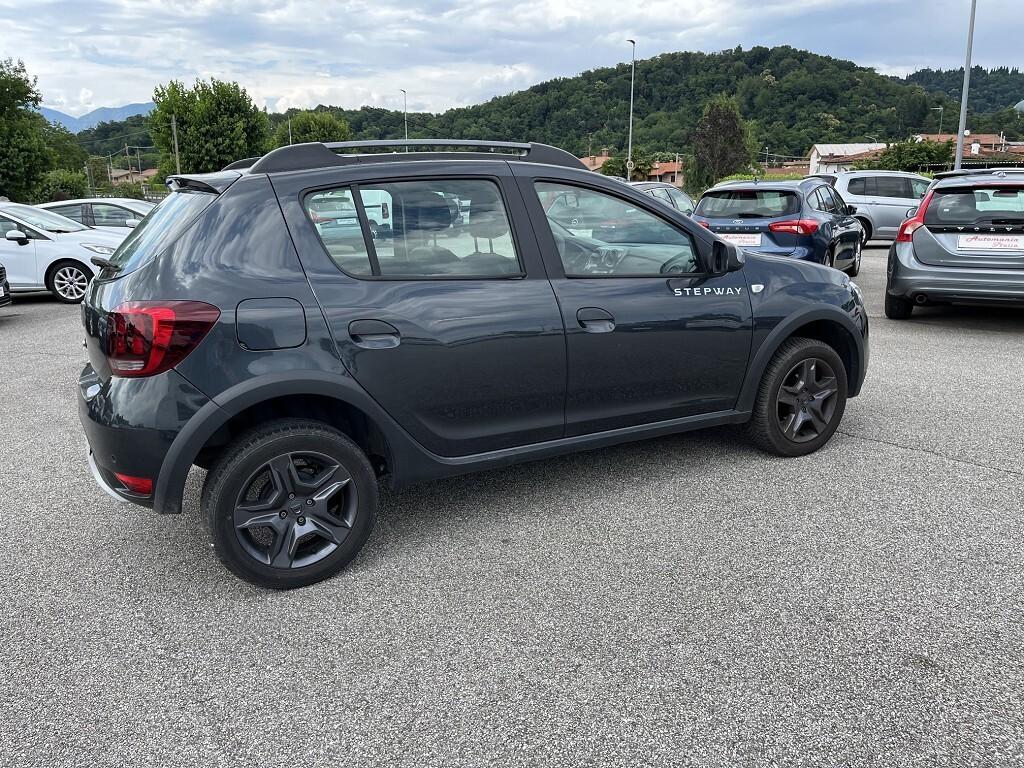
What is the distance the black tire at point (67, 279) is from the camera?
37.1 ft

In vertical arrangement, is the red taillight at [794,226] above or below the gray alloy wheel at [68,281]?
above

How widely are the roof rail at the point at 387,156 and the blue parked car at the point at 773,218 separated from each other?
21.0 ft

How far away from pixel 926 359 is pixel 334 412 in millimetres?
5738

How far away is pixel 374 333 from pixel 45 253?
1001 cm

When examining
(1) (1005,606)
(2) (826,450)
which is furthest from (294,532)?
(2) (826,450)

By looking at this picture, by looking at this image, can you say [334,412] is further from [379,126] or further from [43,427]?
[379,126]

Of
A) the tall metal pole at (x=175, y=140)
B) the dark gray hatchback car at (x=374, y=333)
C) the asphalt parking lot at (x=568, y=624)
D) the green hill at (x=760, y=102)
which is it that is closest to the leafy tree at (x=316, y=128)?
the green hill at (x=760, y=102)

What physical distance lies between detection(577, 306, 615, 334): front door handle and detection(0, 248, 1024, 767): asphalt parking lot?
0.88 metres

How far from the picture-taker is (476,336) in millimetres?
3410

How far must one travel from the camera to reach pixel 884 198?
16891 millimetres

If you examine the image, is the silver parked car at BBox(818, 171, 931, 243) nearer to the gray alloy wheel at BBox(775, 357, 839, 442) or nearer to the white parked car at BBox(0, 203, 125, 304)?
the gray alloy wheel at BBox(775, 357, 839, 442)

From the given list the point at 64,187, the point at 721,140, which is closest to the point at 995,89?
the point at 721,140

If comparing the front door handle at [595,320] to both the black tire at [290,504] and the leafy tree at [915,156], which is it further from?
the leafy tree at [915,156]

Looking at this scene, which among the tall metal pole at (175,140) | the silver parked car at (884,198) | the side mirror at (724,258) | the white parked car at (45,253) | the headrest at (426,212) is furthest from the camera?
the tall metal pole at (175,140)
